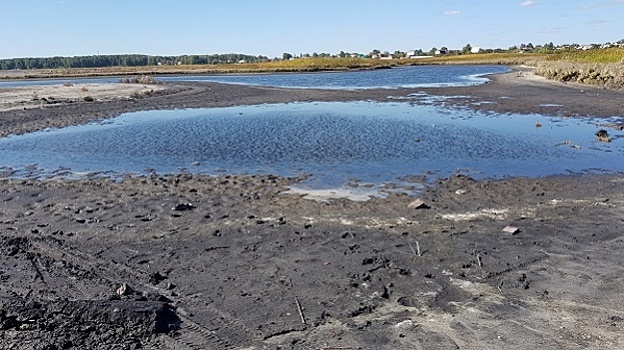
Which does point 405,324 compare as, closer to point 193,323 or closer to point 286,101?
point 193,323

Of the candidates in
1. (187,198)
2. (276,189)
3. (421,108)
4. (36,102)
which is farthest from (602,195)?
(36,102)

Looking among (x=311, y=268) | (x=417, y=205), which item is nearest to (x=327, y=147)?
(x=417, y=205)

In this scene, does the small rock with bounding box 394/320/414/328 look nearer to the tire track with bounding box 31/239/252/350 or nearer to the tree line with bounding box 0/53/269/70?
the tire track with bounding box 31/239/252/350

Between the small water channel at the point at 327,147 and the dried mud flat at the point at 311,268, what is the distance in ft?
8.06

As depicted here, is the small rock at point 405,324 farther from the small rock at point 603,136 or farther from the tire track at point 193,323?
the small rock at point 603,136

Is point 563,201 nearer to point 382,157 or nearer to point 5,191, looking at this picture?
point 382,157

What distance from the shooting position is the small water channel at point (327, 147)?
16.5 meters

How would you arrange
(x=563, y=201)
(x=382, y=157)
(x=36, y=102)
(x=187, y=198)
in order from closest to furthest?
(x=563, y=201) < (x=187, y=198) < (x=382, y=157) < (x=36, y=102)

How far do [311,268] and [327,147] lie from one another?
1179cm

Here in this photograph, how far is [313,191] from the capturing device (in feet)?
44.9

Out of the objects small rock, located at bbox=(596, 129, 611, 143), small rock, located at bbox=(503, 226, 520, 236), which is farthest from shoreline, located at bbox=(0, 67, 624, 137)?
small rock, located at bbox=(503, 226, 520, 236)

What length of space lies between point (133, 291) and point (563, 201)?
9.53 metres

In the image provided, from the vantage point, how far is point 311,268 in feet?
28.4

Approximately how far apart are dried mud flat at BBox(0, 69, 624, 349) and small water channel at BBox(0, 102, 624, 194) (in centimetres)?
246
